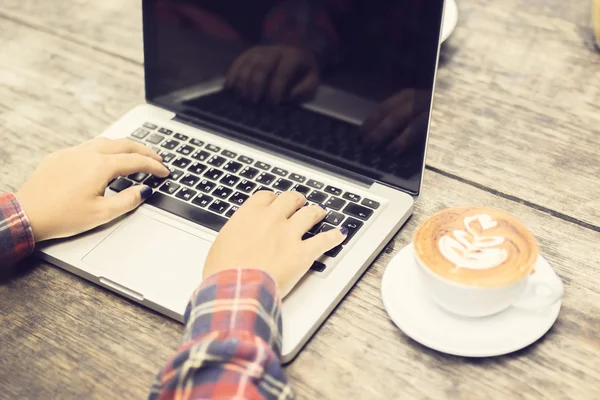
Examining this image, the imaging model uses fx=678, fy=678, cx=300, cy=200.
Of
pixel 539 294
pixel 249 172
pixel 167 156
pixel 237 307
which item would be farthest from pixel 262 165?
pixel 539 294

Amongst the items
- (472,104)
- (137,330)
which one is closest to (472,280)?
(137,330)

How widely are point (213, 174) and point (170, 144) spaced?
89 millimetres

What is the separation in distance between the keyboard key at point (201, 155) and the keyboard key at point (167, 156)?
0.03 meters

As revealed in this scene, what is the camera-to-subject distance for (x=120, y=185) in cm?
79

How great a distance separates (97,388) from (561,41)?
863 mm

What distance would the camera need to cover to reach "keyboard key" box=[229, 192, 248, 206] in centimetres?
76

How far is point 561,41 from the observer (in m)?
1.07

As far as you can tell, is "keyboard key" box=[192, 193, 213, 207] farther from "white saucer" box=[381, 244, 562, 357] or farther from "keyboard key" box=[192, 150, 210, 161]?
"white saucer" box=[381, 244, 562, 357]

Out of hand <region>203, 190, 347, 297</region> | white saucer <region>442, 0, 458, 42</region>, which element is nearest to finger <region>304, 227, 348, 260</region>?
hand <region>203, 190, 347, 297</region>

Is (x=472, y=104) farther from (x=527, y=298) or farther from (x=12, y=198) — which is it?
(x=12, y=198)

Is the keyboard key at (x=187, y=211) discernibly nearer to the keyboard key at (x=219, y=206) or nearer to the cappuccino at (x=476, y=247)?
the keyboard key at (x=219, y=206)

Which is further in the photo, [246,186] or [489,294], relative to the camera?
[246,186]

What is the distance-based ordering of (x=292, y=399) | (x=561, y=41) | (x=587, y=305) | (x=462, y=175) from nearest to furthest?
(x=292, y=399), (x=587, y=305), (x=462, y=175), (x=561, y=41)

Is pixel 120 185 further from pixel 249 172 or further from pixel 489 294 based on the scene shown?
pixel 489 294
